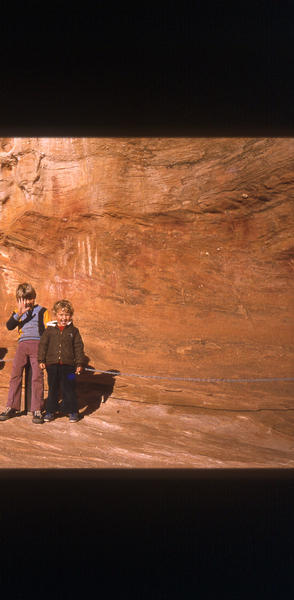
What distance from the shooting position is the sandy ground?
4898mm

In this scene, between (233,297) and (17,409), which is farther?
(233,297)

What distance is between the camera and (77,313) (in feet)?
34.6

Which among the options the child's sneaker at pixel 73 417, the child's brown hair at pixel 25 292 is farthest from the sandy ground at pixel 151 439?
the child's brown hair at pixel 25 292

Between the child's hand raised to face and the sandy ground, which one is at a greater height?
the child's hand raised to face

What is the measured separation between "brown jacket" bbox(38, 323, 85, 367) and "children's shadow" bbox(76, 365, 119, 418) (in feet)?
3.70

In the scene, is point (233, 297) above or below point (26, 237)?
below

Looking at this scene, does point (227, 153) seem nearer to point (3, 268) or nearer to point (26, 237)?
point (26, 237)

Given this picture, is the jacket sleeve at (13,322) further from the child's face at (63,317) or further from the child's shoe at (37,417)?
the child's shoe at (37,417)

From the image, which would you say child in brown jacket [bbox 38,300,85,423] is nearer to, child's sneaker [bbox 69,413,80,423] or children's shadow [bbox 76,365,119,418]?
→ child's sneaker [bbox 69,413,80,423]

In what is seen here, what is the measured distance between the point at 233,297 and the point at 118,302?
2282mm

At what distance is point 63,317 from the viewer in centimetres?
A: 564

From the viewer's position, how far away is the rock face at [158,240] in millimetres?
9984

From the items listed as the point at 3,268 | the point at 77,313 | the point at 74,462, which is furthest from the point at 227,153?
the point at 74,462

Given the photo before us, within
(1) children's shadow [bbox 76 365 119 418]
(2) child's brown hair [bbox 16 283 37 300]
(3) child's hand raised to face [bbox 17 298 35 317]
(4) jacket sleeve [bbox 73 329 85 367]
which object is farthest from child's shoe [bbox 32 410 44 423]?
(2) child's brown hair [bbox 16 283 37 300]
